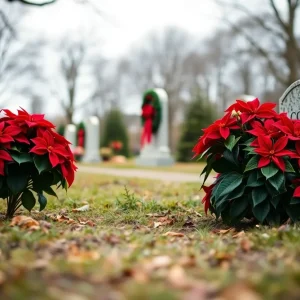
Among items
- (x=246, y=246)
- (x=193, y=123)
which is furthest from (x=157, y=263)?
(x=193, y=123)

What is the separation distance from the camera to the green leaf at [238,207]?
3.32 m

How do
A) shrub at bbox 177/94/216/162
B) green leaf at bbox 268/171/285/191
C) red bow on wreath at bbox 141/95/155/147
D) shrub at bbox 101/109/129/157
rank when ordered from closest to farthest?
1. green leaf at bbox 268/171/285/191
2. red bow on wreath at bbox 141/95/155/147
3. shrub at bbox 177/94/216/162
4. shrub at bbox 101/109/129/157

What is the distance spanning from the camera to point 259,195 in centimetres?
322

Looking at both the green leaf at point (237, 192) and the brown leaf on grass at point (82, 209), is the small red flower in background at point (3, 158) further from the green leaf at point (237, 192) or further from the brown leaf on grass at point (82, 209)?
the green leaf at point (237, 192)

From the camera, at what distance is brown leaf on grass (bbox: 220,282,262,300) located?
138cm

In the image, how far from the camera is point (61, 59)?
43.3m

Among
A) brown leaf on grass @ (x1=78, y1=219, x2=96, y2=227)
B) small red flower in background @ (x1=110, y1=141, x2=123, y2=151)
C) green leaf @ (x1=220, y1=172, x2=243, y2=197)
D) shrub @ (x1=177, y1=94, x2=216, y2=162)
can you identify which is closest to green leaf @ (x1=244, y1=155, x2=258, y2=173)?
green leaf @ (x1=220, y1=172, x2=243, y2=197)

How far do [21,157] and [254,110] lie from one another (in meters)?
1.96

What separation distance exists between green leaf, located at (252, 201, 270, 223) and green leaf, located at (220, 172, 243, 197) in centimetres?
22

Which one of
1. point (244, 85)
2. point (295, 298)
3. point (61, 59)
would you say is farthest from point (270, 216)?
point (61, 59)

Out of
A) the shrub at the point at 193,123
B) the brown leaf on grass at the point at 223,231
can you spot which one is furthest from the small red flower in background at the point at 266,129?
the shrub at the point at 193,123

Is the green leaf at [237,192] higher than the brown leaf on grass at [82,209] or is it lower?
higher

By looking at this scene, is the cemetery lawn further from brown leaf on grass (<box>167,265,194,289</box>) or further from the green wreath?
the green wreath

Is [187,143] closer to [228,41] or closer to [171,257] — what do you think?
[171,257]
